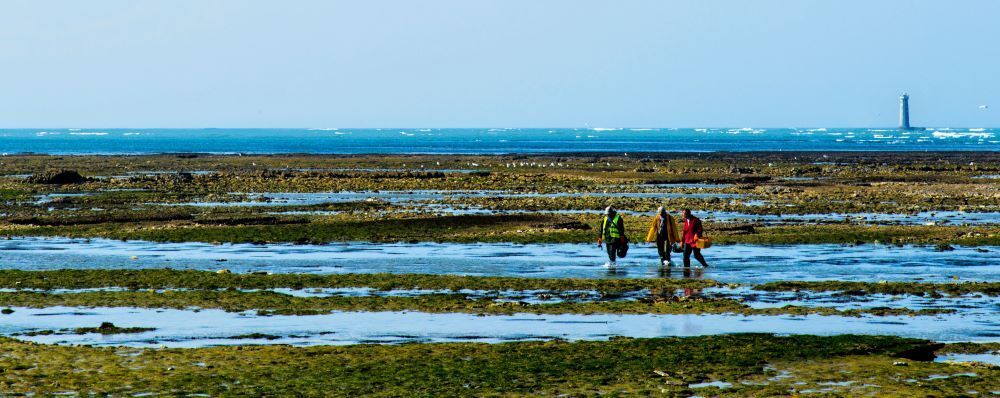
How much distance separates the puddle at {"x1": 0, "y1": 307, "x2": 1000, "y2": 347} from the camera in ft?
61.2

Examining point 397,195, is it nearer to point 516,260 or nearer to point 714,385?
point 516,260

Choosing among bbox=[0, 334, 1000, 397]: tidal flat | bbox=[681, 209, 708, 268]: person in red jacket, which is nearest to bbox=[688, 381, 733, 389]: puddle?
bbox=[0, 334, 1000, 397]: tidal flat

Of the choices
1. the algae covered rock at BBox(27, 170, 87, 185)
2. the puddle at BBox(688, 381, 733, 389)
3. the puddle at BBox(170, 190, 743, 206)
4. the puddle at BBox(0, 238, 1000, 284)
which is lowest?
the puddle at BBox(170, 190, 743, 206)

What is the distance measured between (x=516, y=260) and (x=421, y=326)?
1122 centimetres

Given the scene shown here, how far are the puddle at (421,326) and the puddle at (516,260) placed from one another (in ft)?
19.9

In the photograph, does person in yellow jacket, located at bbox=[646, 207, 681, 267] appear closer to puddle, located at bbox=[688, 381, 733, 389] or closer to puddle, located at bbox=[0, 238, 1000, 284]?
puddle, located at bbox=[0, 238, 1000, 284]

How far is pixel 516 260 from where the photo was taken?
31.2 m

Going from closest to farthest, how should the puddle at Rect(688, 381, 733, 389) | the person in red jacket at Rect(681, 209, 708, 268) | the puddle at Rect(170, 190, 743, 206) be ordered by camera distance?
the puddle at Rect(688, 381, 733, 389), the person in red jacket at Rect(681, 209, 708, 268), the puddle at Rect(170, 190, 743, 206)

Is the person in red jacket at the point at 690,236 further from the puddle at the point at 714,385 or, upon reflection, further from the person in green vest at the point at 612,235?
the puddle at the point at 714,385

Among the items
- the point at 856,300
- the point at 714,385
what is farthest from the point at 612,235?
the point at 714,385

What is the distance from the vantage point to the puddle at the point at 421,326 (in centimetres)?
1864

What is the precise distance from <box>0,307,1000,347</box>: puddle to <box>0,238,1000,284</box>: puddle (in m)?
6.05

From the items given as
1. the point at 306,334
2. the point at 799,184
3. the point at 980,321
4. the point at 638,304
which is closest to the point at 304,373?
the point at 306,334

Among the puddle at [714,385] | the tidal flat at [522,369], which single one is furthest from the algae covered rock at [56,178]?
the puddle at [714,385]
